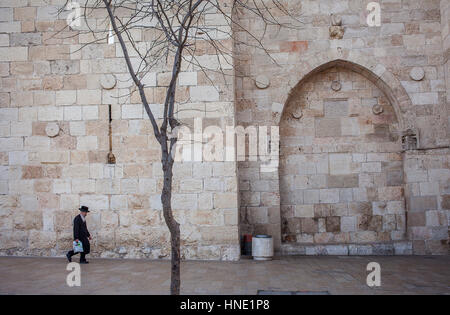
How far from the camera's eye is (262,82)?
7742 mm

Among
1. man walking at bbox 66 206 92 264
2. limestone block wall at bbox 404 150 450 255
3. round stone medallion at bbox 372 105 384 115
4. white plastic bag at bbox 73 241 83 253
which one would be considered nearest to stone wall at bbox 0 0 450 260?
limestone block wall at bbox 404 150 450 255

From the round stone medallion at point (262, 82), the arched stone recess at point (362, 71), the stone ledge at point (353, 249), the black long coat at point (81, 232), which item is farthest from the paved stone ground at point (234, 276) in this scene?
the round stone medallion at point (262, 82)

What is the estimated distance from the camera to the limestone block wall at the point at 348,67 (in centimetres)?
756

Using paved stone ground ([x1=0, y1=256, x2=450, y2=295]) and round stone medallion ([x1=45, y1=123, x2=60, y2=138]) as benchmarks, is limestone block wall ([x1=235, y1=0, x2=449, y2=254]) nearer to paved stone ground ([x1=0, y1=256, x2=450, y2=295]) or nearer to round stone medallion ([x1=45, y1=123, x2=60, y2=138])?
paved stone ground ([x1=0, y1=256, x2=450, y2=295])

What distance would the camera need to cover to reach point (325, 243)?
25.3ft

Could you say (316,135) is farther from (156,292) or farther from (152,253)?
(156,292)

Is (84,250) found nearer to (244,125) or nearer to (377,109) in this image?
(244,125)

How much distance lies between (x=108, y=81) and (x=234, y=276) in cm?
439

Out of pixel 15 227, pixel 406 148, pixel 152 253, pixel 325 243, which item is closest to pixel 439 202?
pixel 406 148

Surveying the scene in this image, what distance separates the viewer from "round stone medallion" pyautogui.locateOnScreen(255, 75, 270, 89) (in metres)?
7.74

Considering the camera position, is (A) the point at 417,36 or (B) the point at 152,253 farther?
(A) the point at 417,36

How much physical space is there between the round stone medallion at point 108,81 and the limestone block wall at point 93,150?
0.13 feet
